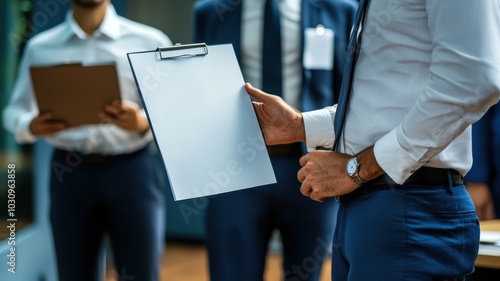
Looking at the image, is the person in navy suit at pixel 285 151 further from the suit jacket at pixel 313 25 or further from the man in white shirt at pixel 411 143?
the man in white shirt at pixel 411 143

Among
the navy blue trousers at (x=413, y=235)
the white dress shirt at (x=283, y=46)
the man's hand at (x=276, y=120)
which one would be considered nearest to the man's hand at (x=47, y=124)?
the white dress shirt at (x=283, y=46)

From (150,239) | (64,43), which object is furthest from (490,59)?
(64,43)

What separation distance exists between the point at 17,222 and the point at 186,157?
7.61ft

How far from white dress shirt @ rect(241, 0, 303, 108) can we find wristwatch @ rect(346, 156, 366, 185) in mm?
951

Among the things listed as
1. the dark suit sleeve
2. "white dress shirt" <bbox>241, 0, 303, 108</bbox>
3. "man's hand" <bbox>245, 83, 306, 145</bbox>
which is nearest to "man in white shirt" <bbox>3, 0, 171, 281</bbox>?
the dark suit sleeve

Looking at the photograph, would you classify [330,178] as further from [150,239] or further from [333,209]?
[150,239]

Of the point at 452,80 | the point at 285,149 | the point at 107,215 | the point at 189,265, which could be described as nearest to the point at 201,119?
the point at 452,80

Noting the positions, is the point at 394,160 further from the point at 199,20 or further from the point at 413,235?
the point at 199,20

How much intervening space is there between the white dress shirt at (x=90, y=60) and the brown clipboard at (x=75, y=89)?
140 millimetres

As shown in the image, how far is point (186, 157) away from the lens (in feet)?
4.59

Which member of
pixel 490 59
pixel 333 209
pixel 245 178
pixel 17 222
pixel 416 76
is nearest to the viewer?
pixel 490 59

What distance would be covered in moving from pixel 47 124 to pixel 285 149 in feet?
2.78

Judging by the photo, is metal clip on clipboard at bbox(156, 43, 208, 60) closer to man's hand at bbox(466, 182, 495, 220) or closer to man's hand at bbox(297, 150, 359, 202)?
man's hand at bbox(297, 150, 359, 202)

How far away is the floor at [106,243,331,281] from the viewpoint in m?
4.32
